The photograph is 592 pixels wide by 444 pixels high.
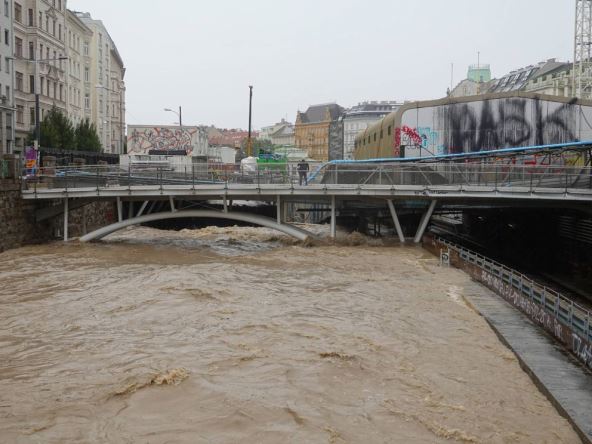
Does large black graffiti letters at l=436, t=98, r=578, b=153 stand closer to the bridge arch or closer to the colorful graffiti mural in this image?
the bridge arch

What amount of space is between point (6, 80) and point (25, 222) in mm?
21656

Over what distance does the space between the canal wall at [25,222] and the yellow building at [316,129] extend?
388 feet

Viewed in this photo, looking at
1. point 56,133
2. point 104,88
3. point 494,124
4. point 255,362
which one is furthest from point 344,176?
point 104,88

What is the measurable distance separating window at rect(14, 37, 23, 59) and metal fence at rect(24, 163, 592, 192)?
2445 cm

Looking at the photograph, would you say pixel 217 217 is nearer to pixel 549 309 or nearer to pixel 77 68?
pixel 549 309

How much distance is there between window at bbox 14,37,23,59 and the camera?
53.6 meters

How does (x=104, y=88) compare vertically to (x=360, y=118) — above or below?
below

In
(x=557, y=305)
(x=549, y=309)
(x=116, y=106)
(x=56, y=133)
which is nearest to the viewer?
(x=557, y=305)

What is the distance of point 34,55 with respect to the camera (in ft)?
181

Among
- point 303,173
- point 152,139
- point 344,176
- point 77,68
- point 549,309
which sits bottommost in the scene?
point 549,309

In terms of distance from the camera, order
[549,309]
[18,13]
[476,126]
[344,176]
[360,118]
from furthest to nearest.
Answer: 1. [360,118]
2. [18,13]
3. [476,126]
4. [344,176]
5. [549,309]

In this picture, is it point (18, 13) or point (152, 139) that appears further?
point (152, 139)

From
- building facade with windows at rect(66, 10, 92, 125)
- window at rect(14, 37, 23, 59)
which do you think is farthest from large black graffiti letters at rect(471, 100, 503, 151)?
building facade with windows at rect(66, 10, 92, 125)

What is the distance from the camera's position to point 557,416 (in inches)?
458
